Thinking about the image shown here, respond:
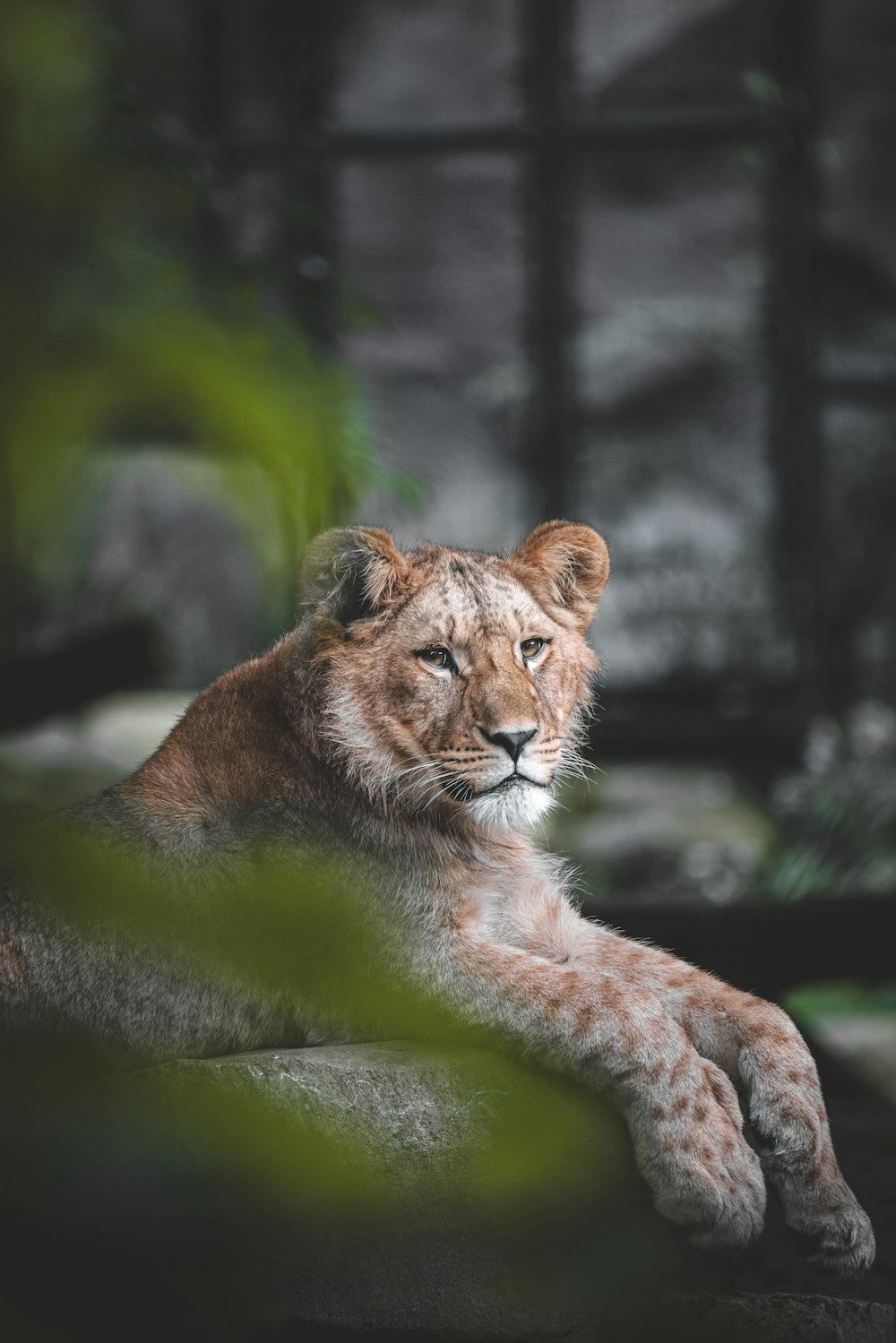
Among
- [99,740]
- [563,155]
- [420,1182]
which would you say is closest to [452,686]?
[420,1182]

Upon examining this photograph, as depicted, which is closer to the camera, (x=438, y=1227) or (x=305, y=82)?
(x=438, y=1227)

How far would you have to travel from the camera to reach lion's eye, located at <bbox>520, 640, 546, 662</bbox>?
3.44 metres

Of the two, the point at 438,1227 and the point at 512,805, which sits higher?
the point at 512,805

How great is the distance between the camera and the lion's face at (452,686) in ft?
10.5

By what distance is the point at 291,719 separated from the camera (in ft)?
11.2

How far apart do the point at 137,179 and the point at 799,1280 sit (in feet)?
9.74

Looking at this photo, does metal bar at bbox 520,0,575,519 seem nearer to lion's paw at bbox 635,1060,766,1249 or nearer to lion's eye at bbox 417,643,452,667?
lion's eye at bbox 417,643,452,667

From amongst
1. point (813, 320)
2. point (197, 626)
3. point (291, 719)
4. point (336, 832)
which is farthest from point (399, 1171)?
point (813, 320)

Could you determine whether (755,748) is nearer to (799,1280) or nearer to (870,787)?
(870,787)

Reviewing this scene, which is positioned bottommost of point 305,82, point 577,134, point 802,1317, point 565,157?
point 802,1317

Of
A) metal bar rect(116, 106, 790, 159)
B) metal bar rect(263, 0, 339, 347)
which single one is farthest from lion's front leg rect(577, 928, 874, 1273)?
metal bar rect(116, 106, 790, 159)

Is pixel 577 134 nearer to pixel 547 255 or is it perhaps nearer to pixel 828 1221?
pixel 547 255

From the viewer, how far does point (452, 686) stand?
3.29m

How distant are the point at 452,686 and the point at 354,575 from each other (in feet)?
1.25
